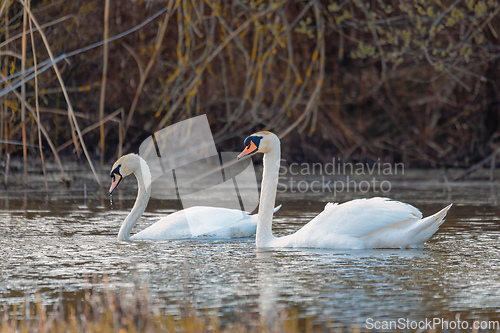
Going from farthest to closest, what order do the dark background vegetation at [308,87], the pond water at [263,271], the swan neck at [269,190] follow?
the dark background vegetation at [308,87], the swan neck at [269,190], the pond water at [263,271]

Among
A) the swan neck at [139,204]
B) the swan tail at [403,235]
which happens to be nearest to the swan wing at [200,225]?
the swan neck at [139,204]

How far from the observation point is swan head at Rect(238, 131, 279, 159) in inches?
315

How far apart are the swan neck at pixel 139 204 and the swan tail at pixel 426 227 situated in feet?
8.24

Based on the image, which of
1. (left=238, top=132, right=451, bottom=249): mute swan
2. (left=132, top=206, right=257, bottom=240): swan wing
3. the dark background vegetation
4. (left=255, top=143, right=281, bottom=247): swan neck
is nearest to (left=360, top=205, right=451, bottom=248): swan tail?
(left=238, top=132, right=451, bottom=249): mute swan

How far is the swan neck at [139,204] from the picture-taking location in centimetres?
838

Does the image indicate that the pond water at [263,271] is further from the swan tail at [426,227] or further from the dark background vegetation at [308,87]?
the dark background vegetation at [308,87]

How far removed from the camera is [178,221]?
8.49 m

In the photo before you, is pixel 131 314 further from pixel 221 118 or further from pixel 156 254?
pixel 221 118

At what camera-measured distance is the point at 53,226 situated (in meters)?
9.02

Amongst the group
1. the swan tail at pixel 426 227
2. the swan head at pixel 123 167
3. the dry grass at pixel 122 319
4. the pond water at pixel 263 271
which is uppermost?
the swan head at pixel 123 167

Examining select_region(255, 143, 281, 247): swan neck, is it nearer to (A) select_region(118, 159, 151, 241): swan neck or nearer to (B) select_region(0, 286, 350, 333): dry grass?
(A) select_region(118, 159, 151, 241): swan neck

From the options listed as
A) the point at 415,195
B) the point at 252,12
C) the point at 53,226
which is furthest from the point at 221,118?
the point at 53,226

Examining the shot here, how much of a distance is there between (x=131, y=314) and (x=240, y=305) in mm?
762

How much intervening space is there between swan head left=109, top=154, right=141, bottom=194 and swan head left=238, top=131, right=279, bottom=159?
4.56 ft
